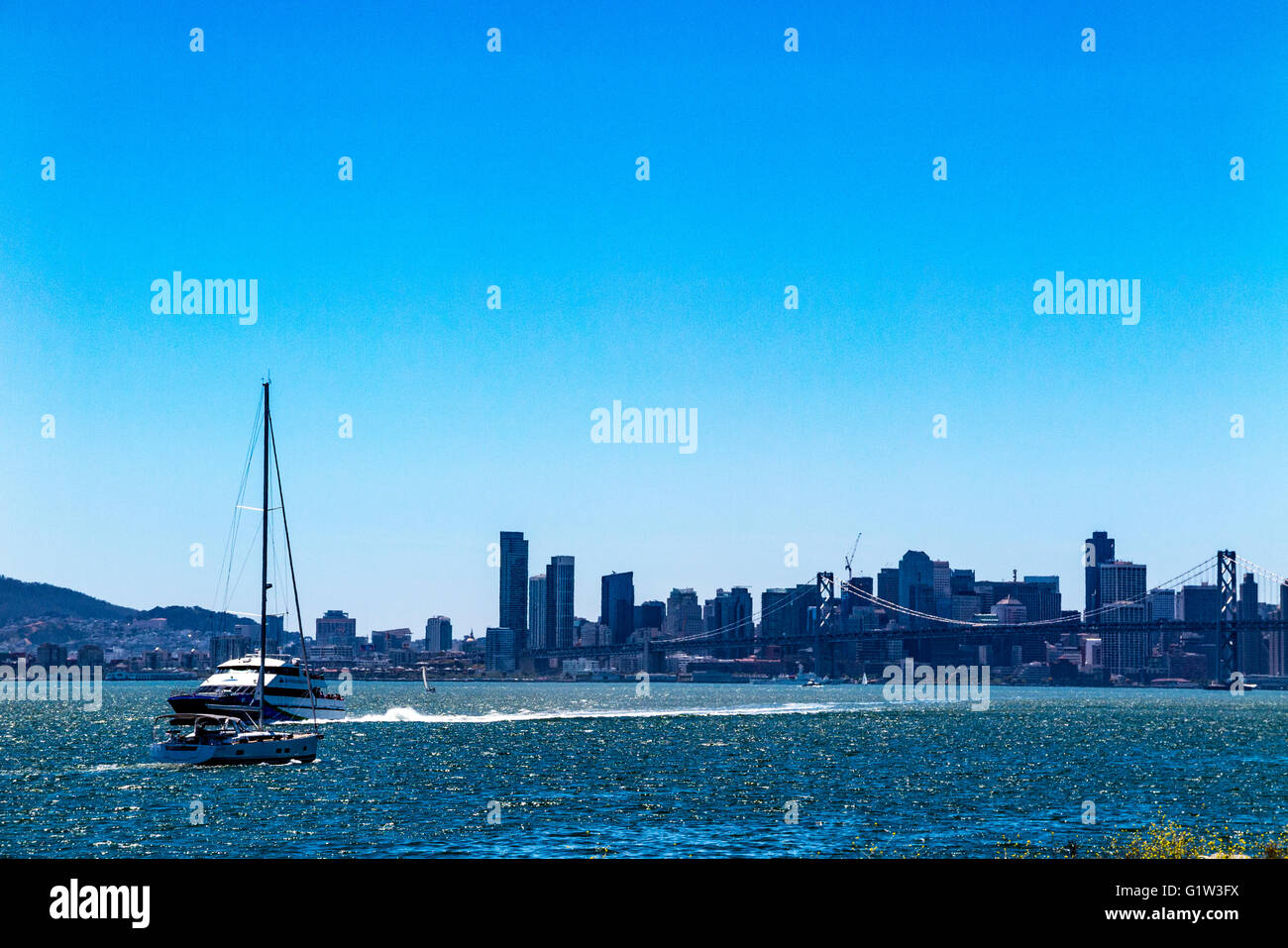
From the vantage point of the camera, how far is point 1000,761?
259ft

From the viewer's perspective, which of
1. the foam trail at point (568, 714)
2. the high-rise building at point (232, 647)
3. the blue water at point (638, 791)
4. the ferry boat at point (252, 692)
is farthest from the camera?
the high-rise building at point (232, 647)

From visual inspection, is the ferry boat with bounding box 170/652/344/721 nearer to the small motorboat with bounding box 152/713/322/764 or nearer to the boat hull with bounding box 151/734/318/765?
the small motorboat with bounding box 152/713/322/764

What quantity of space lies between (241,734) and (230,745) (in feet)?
6.18

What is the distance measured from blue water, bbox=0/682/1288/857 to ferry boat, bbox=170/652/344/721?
4550 mm

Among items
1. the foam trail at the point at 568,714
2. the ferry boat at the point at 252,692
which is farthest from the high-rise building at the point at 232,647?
the ferry boat at the point at 252,692

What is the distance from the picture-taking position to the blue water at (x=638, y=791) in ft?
143

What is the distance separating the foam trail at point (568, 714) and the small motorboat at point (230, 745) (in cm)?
5035

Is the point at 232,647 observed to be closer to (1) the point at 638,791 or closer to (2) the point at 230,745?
(2) the point at 230,745

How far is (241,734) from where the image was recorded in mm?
70062

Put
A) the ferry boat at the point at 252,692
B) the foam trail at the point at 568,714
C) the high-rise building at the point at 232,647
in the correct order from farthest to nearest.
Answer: the high-rise building at the point at 232,647 < the foam trail at the point at 568,714 < the ferry boat at the point at 252,692

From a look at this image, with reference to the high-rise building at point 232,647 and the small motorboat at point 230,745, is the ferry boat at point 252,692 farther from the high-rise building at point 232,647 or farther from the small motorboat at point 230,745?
the high-rise building at point 232,647

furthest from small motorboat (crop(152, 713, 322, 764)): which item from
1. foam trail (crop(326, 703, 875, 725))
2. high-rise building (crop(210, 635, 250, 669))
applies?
high-rise building (crop(210, 635, 250, 669))
